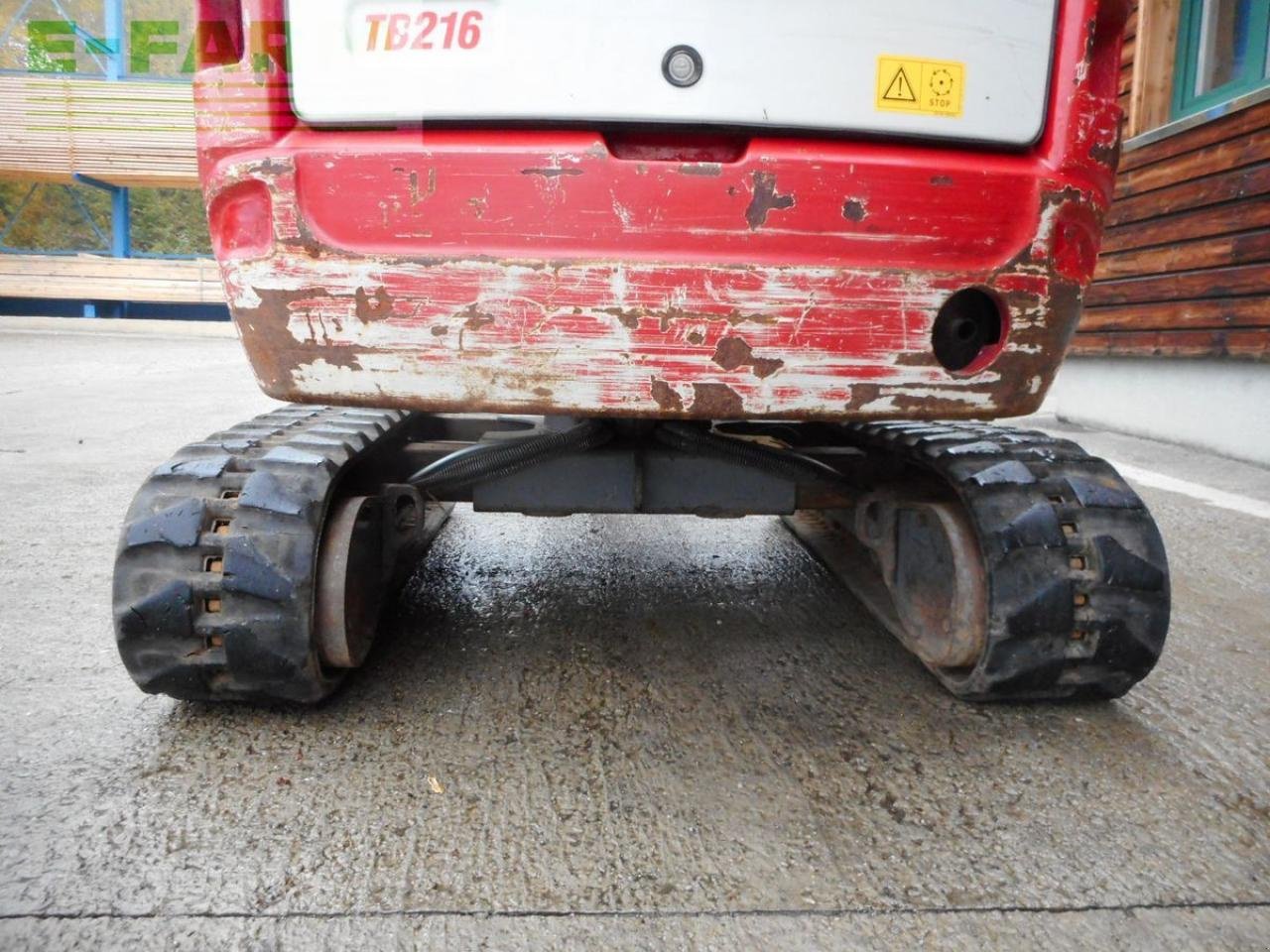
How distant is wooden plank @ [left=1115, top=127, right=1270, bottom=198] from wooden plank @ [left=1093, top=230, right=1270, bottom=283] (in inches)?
15.9

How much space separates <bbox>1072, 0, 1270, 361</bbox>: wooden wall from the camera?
16.2ft

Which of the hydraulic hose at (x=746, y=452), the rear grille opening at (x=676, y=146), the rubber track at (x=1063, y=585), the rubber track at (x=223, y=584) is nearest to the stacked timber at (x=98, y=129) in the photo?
the rubber track at (x=223, y=584)

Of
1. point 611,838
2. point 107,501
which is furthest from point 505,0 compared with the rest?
point 107,501

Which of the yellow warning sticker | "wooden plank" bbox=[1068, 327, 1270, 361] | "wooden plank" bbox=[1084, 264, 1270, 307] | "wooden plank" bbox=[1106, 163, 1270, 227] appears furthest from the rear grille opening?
"wooden plank" bbox=[1068, 327, 1270, 361]

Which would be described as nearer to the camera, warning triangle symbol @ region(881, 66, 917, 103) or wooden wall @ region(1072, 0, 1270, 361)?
warning triangle symbol @ region(881, 66, 917, 103)

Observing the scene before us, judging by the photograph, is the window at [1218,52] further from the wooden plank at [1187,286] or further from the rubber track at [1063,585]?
the rubber track at [1063,585]

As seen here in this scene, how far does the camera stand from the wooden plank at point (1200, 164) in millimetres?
4930

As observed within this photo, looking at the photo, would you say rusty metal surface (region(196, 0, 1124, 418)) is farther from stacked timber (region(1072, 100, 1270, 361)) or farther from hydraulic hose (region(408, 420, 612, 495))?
stacked timber (region(1072, 100, 1270, 361))

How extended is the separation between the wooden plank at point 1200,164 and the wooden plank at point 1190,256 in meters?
0.40

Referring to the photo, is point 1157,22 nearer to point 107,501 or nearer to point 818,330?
point 818,330

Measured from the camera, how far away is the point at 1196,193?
215 inches

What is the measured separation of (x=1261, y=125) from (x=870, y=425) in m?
4.10

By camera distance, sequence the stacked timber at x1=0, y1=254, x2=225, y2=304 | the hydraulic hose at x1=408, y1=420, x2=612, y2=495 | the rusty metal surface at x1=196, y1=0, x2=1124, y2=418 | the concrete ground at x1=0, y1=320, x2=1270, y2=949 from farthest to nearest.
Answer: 1. the stacked timber at x1=0, y1=254, x2=225, y2=304
2. the hydraulic hose at x1=408, y1=420, x2=612, y2=495
3. the rusty metal surface at x1=196, y1=0, x2=1124, y2=418
4. the concrete ground at x1=0, y1=320, x2=1270, y2=949

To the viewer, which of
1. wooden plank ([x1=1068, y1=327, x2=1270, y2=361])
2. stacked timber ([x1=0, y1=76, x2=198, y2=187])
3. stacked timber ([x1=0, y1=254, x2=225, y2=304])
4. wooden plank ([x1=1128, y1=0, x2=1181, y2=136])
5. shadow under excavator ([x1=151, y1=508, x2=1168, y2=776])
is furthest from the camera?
stacked timber ([x1=0, y1=254, x2=225, y2=304])
